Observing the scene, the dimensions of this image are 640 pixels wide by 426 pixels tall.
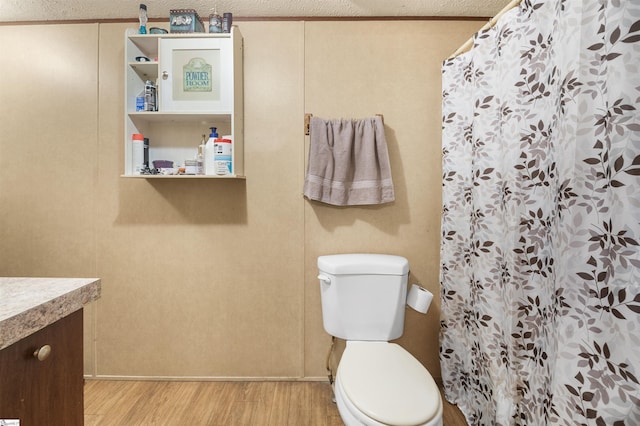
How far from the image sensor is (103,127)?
1.76 m

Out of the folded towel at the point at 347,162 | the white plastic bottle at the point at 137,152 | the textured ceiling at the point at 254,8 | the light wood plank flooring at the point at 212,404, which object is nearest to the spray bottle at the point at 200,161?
the white plastic bottle at the point at 137,152

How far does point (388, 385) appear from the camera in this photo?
1.11 meters

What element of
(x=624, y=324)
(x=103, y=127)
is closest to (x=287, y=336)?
(x=624, y=324)

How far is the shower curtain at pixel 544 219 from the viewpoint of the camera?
70cm

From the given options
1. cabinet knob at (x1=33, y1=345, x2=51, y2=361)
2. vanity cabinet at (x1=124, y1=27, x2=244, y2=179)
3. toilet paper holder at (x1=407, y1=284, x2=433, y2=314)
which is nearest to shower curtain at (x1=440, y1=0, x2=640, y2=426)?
toilet paper holder at (x1=407, y1=284, x2=433, y2=314)

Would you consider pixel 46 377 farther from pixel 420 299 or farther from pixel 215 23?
pixel 215 23

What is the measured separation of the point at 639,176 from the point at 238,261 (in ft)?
5.37

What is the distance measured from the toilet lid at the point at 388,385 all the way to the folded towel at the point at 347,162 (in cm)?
76

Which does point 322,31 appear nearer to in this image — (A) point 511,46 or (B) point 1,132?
(A) point 511,46

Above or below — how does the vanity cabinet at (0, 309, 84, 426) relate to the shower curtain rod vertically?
below

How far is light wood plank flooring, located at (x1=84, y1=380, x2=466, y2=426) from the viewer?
1.48m

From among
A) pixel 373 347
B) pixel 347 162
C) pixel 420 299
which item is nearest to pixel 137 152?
pixel 347 162

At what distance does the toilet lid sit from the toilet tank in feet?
0.39

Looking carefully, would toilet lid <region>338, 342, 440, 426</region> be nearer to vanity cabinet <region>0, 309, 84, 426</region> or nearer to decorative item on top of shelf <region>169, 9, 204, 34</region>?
vanity cabinet <region>0, 309, 84, 426</region>
